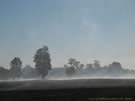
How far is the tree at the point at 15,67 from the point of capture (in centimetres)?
11796

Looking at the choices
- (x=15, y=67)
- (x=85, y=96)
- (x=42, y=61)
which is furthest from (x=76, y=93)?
(x=15, y=67)

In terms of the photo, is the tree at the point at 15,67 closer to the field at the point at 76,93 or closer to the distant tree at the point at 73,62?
the distant tree at the point at 73,62

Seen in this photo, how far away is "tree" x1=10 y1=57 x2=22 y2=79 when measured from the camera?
4644 inches

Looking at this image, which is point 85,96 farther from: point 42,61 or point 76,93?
point 42,61

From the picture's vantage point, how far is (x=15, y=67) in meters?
118

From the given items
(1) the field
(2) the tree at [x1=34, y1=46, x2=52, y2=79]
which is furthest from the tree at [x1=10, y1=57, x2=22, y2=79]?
(1) the field

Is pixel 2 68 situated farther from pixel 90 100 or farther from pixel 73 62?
pixel 90 100

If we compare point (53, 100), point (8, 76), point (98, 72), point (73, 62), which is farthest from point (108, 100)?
point (98, 72)

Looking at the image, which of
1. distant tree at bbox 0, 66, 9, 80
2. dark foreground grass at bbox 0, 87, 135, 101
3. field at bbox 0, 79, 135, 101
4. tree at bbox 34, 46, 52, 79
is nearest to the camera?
dark foreground grass at bbox 0, 87, 135, 101

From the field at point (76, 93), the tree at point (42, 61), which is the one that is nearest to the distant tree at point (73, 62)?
the tree at point (42, 61)

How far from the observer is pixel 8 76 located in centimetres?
12444

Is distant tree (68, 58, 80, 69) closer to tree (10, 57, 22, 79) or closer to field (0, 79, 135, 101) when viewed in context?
tree (10, 57, 22, 79)

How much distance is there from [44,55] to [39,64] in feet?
20.6

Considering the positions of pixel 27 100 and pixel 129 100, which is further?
pixel 27 100
